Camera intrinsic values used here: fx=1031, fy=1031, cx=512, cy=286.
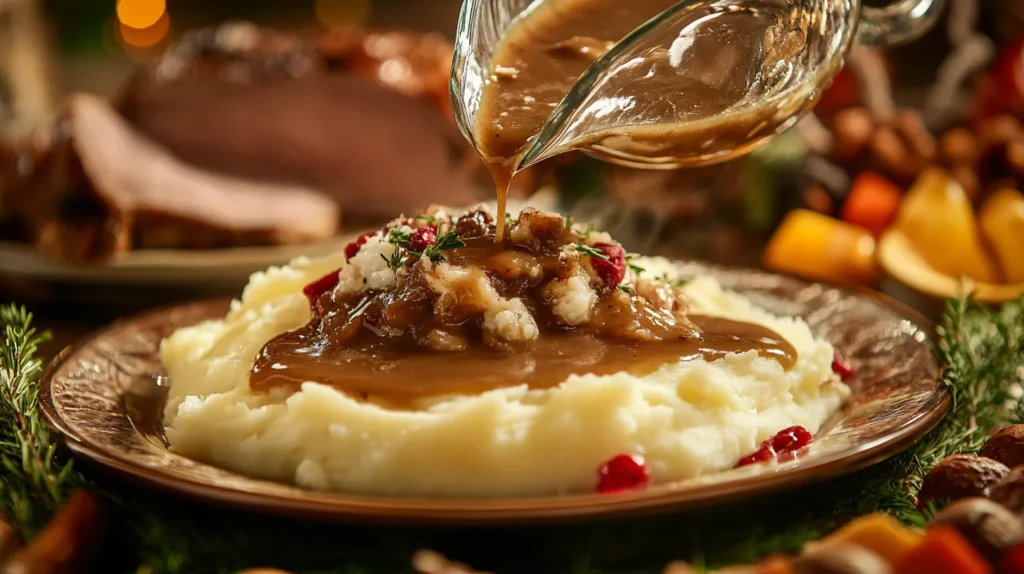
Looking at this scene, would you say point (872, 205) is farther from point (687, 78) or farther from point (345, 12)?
point (345, 12)

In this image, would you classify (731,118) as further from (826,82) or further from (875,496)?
(875,496)

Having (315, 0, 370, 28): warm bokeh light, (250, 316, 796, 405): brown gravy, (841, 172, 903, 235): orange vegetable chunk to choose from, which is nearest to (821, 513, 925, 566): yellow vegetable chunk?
(250, 316, 796, 405): brown gravy

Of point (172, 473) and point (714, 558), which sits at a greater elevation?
point (172, 473)

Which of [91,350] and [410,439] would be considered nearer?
[410,439]

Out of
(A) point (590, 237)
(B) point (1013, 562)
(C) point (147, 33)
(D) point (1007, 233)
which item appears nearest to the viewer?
(B) point (1013, 562)

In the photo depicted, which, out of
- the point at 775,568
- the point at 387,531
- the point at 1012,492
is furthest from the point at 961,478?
the point at 387,531

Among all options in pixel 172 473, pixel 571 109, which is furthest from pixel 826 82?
pixel 172 473
